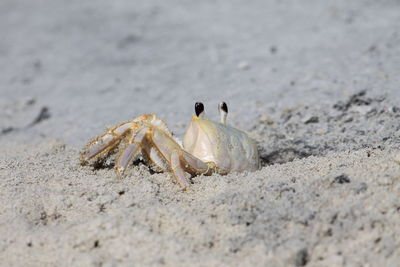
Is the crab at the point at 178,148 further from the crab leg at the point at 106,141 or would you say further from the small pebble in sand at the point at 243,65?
the small pebble in sand at the point at 243,65

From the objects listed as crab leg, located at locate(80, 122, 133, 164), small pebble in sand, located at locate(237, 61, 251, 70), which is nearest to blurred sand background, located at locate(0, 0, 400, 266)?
small pebble in sand, located at locate(237, 61, 251, 70)

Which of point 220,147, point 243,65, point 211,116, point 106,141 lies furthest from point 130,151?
point 243,65

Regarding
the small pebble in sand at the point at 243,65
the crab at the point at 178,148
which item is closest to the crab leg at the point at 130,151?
the crab at the point at 178,148

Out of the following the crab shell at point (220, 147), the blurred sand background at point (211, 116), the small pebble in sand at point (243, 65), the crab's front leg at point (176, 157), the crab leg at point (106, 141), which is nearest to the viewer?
the blurred sand background at point (211, 116)

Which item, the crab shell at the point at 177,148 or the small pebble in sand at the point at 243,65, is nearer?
the crab shell at the point at 177,148

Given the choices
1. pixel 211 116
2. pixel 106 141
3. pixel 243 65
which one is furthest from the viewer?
pixel 243 65

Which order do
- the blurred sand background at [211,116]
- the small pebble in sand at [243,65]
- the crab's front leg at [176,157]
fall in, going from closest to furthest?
the blurred sand background at [211,116]
the crab's front leg at [176,157]
the small pebble in sand at [243,65]

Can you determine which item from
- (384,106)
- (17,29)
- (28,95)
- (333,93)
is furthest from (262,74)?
(17,29)

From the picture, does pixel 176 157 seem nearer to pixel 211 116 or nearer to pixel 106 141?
pixel 106 141
